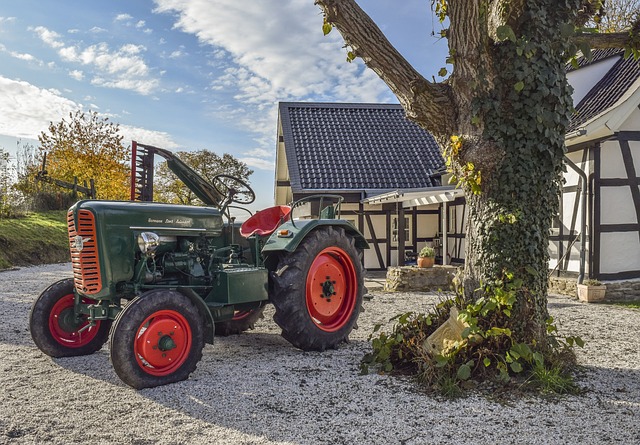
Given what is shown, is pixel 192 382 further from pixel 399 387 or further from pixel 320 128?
pixel 320 128

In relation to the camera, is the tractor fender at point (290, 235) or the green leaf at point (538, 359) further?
the tractor fender at point (290, 235)

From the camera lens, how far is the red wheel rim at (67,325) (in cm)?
415

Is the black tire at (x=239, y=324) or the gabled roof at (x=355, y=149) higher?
the gabled roof at (x=355, y=149)

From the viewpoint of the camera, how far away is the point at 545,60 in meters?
3.75

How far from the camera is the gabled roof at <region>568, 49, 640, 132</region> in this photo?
8.47 meters

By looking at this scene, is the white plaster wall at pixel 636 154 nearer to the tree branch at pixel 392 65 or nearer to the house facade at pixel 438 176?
the house facade at pixel 438 176

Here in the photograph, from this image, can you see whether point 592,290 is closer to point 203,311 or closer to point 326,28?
point 326,28

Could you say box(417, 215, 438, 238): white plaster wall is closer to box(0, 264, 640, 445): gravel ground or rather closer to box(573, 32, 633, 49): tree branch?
box(0, 264, 640, 445): gravel ground

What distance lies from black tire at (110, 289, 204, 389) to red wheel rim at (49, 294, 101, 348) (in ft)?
3.50

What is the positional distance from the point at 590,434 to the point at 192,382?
2.33 m

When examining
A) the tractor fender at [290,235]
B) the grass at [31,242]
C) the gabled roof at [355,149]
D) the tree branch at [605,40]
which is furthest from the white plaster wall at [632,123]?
the grass at [31,242]

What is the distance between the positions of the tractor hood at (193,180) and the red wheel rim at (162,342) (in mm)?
1359

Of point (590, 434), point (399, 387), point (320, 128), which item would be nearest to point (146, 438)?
point (399, 387)

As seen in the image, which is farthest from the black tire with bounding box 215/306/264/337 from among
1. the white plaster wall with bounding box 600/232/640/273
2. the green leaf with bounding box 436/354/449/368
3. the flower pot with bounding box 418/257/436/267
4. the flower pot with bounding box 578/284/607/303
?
the white plaster wall with bounding box 600/232/640/273
